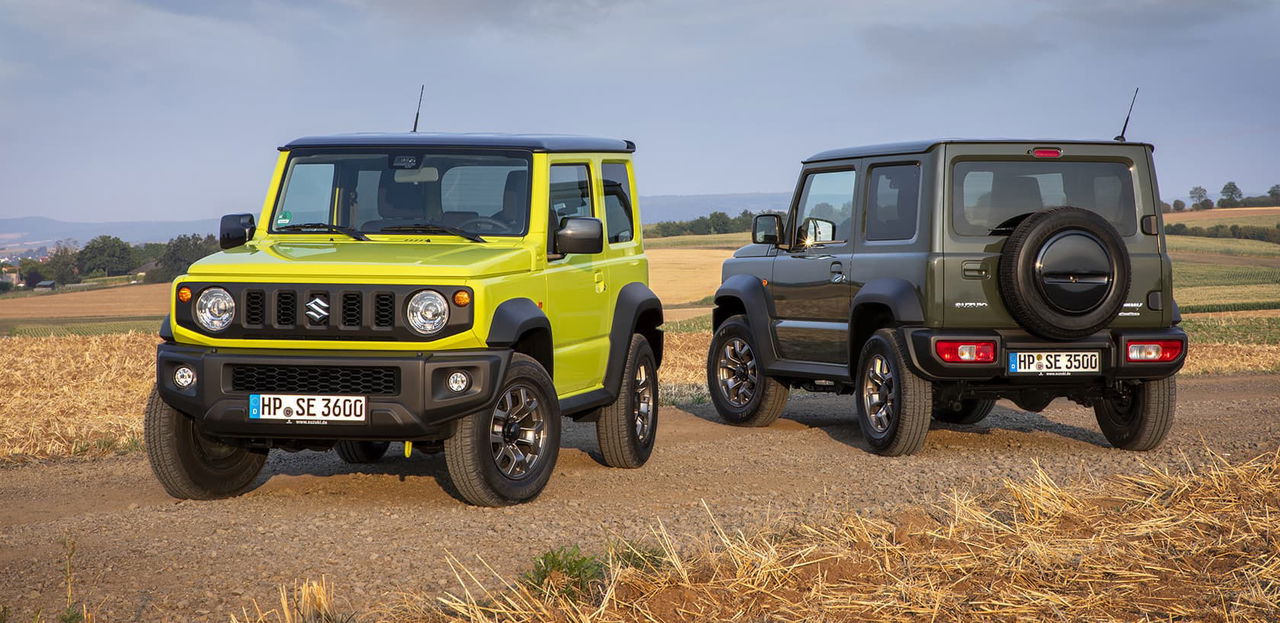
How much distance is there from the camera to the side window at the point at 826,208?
10.7 m

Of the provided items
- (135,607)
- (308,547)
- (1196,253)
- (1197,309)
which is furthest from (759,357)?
(1196,253)

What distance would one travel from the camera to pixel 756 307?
1176 cm

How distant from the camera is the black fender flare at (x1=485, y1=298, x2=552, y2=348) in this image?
7.21m

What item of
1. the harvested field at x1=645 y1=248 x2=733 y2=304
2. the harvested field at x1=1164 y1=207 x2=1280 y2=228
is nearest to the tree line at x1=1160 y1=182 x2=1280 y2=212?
the harvested field at x1=1164 y1=207 x2=1280 y2=228

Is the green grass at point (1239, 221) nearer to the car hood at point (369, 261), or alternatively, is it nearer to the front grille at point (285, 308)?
the car hood at point (369, 261)

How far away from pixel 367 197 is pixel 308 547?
274 cm

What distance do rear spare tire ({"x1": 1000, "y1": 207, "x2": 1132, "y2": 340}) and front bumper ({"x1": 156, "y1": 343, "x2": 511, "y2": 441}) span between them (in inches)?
147

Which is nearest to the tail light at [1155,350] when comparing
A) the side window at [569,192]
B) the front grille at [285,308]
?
the side window at [569,192]

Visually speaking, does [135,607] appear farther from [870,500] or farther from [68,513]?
[870,500]

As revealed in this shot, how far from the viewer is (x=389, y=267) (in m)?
7.07

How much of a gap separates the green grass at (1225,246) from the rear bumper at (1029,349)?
64829 mm

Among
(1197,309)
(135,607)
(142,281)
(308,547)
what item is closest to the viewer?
(135,607)

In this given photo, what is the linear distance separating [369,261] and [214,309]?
89 cm

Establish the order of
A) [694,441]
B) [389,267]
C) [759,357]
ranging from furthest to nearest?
[759,357] → [694,441] → [389,267]
